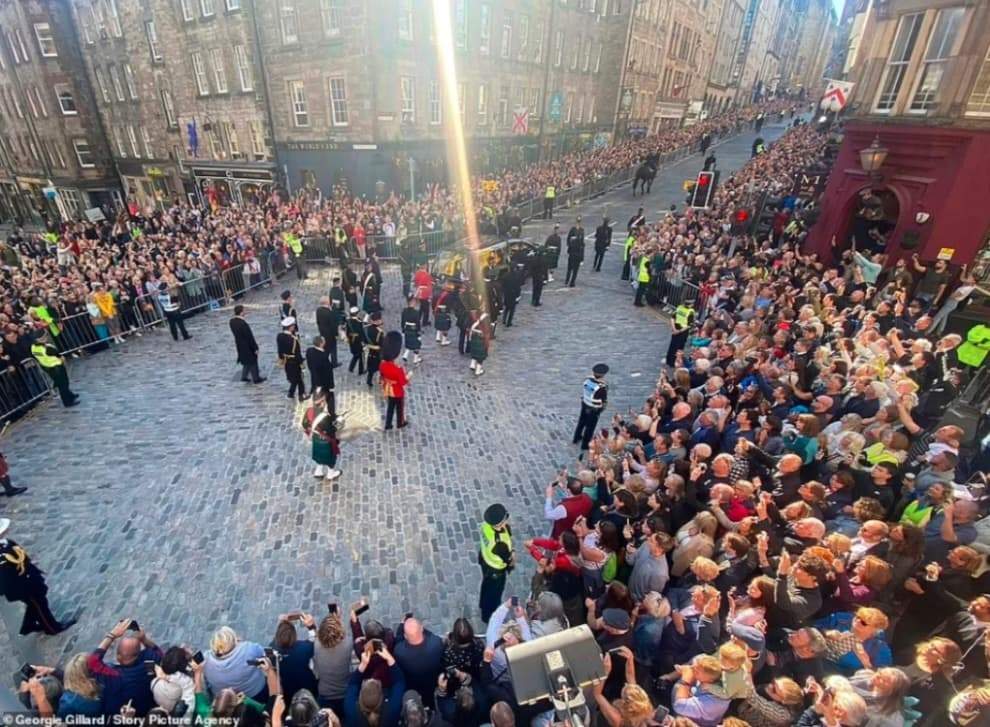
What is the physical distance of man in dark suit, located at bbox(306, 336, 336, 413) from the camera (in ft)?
27.0

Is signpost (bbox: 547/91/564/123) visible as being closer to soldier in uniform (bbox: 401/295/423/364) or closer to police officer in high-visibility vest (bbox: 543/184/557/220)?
police officer in high-visibility vest (bbox: 543/184/557/220)

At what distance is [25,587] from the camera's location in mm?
4926

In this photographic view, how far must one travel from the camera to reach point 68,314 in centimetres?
1117

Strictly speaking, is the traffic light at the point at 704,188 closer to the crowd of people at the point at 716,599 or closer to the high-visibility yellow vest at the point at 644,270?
the high-visibility yellow vest at the point at 644,270

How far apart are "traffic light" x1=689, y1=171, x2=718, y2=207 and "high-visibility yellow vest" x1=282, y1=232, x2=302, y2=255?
12435mm

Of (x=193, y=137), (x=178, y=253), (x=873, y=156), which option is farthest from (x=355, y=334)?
(x=193, y=137)

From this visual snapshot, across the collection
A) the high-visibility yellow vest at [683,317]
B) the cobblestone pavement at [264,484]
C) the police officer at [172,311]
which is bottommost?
the cobblestone pavement at [264,484]

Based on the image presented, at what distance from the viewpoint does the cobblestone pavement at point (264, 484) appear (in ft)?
19.2

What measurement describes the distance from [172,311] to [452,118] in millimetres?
19311

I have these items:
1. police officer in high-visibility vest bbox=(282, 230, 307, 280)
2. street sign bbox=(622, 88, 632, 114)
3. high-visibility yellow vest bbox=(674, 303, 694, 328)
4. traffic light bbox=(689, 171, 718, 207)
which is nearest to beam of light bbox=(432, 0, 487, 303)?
police officer in high-visibility vest bbox=(282, 230, 307, 280)

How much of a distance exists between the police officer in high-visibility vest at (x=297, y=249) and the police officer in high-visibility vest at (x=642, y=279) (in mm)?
11025

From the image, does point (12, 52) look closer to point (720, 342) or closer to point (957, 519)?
point (720, 342)

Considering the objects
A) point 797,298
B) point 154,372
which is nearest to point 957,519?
point 797,298

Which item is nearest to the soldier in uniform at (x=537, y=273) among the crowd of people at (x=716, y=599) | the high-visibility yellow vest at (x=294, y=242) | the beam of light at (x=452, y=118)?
the beam of light at (x=452, y=118)
